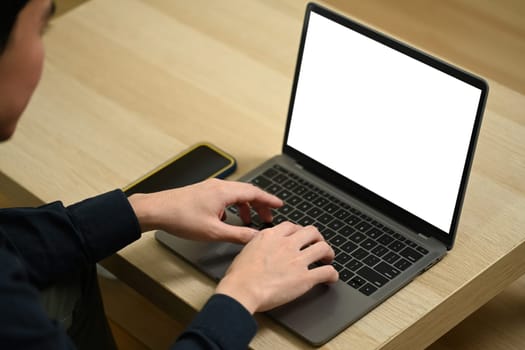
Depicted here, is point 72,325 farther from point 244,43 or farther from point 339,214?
point 244,43

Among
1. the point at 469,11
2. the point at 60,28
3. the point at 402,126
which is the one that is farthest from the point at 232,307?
the point at 469,11

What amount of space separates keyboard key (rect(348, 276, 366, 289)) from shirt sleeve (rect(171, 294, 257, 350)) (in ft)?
0.60

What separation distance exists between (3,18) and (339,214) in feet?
2.01

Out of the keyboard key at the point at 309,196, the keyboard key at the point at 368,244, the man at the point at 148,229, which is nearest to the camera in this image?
the man at the point at 148,229

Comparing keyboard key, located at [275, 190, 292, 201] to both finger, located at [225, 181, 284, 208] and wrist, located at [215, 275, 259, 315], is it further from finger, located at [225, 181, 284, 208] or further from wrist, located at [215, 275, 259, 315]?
wrist, located at [215, 275, 259, 315]

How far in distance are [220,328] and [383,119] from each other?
1.42ft

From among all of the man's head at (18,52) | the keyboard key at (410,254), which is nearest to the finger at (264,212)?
the keyboard key at (410,254)

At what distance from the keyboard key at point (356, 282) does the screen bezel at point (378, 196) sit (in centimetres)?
13

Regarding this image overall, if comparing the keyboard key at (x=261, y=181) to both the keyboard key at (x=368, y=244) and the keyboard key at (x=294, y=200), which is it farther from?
the keyboard key at (x=368, y=244)

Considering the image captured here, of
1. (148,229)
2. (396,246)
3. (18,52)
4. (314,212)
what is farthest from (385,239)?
(18,52)

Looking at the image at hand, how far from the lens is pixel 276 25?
6.17 ft

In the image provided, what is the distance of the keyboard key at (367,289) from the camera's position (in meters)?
1.32

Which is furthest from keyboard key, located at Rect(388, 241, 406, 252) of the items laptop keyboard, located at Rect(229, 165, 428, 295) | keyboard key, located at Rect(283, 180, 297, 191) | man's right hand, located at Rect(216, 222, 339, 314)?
keyboard key, located at Rect(283, 180, 297, 191)

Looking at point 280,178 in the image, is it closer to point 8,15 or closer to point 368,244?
point 368,244
